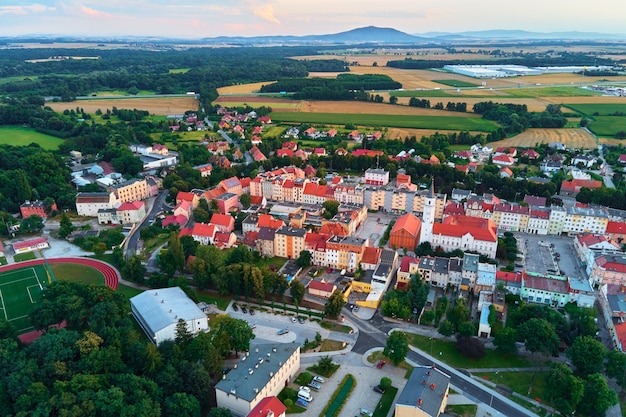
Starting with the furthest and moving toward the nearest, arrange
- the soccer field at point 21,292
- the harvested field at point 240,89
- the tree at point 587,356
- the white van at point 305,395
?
the harvested field at point 240,89 → the soccer field at point 21,292 → the tree at point 587,356 → the white van at point 305,395

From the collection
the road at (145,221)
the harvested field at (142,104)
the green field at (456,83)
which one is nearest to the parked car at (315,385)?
the road at (145,221)

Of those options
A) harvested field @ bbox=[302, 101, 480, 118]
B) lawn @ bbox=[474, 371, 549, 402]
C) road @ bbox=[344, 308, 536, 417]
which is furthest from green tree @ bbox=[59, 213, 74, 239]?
harvested field @ bbox=[302, 101, 480, 118]

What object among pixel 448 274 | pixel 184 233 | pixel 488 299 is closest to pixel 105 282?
pixel 184 233

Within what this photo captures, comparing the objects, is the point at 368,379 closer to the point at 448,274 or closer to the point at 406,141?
the point at 448,274

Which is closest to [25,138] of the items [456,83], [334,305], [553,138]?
[334,305]

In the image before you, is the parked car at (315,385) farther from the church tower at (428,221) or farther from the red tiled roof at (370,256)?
the church tower at (428,221)
